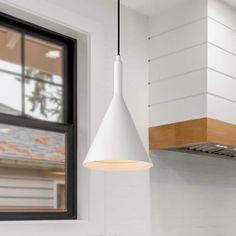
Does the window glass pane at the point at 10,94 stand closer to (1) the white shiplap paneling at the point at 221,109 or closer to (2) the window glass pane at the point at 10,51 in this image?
(2) the window glass pane at the point at 10,51

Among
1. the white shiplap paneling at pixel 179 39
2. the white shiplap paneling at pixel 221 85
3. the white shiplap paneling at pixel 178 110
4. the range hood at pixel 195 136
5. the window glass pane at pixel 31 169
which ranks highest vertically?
A: the white shiplap paneling at pixel 179 39

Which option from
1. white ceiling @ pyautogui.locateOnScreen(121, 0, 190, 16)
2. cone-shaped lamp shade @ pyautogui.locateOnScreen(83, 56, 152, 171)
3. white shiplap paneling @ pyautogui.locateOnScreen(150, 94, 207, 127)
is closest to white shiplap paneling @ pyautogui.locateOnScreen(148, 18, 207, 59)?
white ceiling @ pyautogui.locateOnScreen(121, 0, 190, 16)

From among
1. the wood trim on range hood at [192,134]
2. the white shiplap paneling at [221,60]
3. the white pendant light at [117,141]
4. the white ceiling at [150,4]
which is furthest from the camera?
the white ceiling at [150,4]

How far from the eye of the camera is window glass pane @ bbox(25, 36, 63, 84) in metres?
2.82

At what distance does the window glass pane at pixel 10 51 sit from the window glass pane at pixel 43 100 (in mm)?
125

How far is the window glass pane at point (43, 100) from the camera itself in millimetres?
2801

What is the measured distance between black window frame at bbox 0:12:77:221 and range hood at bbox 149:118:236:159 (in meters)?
0.61

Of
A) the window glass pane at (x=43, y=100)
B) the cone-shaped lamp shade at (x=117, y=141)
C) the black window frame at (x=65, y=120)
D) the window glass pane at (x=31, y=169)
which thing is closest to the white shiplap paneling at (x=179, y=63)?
the black window frame at (x=65, y=120)

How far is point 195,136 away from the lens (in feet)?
9.75

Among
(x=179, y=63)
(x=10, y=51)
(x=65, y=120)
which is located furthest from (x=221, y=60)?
(x=10, y=51)

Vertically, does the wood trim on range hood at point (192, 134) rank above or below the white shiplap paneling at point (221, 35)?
below

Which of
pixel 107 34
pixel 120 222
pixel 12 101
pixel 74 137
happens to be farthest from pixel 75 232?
pixel 107 34

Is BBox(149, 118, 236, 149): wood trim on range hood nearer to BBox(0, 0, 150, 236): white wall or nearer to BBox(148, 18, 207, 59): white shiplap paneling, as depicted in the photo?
BBox(0, 0, 150, 236): white wall

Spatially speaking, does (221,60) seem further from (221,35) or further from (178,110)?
(178,110)
